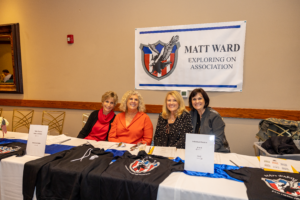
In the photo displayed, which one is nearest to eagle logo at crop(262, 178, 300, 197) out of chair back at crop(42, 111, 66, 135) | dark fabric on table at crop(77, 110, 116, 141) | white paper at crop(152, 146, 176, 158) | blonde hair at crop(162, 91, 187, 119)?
white paper at crop(152, 146, 176, 158)

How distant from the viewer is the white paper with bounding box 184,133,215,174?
1.16m

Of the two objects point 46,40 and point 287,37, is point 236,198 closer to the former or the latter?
point 287,37

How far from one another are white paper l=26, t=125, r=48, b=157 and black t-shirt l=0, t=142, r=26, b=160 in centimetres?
7

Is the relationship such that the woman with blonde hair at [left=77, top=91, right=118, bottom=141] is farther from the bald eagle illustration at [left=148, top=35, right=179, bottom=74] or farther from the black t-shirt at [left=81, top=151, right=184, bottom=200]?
the black t-shirt at [left=81, top=151, right=184, bottom=200]

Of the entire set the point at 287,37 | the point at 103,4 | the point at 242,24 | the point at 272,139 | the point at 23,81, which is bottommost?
the point at 272,139

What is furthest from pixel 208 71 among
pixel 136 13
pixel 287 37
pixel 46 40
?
pixel 46 40

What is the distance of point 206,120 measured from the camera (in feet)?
6.54

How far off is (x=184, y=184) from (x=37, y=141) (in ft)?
3.89

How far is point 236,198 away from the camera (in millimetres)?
932

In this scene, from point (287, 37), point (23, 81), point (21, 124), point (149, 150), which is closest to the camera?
point (149, 150)

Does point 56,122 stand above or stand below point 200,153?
below

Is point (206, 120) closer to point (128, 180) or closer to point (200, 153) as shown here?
point (200, 153)

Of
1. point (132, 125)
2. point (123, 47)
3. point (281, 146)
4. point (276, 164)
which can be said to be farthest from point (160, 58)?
point (276, 164)

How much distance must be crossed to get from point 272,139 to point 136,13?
245 cm
